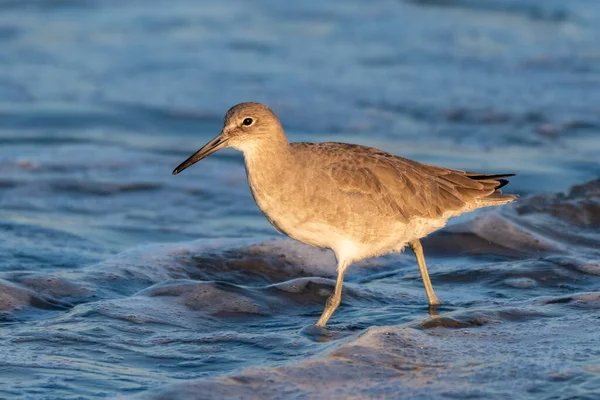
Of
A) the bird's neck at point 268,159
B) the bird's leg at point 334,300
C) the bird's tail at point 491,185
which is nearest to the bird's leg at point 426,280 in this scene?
the bird's tail at point 491,185

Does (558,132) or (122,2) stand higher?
(122,2)

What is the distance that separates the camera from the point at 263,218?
10172 millimetres

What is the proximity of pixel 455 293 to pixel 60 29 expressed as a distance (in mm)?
10665

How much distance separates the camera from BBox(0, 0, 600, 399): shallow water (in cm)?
624

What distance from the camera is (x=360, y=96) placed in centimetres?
1394

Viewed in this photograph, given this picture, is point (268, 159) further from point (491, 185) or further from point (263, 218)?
point (263, 218)

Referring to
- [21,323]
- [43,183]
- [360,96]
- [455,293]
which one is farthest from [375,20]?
[21,323]

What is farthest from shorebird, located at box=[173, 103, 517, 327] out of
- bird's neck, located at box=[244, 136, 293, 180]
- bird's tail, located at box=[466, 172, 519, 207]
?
bird's tail, located at box=[466, 172, 519, 207]

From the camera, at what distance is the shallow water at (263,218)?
624 cm

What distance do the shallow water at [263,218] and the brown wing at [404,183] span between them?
0.72 m

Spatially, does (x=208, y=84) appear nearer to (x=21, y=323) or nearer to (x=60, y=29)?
(x=60, y=29)

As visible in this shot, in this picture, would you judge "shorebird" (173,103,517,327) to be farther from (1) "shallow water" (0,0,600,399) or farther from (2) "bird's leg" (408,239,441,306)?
(1) "shallow water" (0,0,600,399)

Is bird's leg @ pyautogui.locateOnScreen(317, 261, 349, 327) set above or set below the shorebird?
below

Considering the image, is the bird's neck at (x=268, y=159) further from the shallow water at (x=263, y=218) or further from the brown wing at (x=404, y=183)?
the shallow water at (x=263, y=218)
